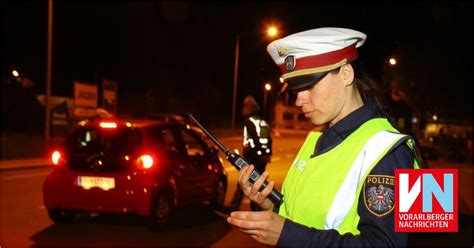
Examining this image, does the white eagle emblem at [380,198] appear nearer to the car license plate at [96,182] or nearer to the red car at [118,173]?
the red car at [118,173]

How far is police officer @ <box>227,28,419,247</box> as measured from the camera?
1.78 m

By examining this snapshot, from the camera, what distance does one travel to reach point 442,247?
24.0 ft

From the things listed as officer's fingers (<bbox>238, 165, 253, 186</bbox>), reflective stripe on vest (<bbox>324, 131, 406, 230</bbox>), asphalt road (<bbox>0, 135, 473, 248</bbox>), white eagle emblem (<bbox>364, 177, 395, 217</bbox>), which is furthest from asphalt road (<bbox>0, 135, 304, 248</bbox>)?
white eagle emblem (<bbox>364, 177, 395, 217</bbox>)

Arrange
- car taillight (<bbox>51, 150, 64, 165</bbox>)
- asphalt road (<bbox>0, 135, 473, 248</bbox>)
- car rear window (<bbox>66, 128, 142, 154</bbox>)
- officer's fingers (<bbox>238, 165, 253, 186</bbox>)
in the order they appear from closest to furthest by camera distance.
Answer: officer's fingers (<bbox>238, 165, 253, 186</bbox>) → asphalt road (<bbox>0, 135, 473, 248</bbox>) → car rear window (<bbox>66, 128, 142, 154</bbox>) → car taillight (<bbox>51, 150, 64, 165</bbox>)

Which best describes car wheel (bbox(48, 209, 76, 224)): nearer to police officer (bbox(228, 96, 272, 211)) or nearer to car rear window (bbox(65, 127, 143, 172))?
car rear window (bbox(65, 127, 143, 172))

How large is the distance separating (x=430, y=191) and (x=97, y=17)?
136 ft

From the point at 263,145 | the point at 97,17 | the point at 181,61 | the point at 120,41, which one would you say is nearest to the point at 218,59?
the point at 181,61

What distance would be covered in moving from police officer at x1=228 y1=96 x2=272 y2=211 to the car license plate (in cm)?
180

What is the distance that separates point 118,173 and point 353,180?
6.36 meters

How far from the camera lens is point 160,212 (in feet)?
26.4

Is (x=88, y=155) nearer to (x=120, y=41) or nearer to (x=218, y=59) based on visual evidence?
(x=120, y=41)

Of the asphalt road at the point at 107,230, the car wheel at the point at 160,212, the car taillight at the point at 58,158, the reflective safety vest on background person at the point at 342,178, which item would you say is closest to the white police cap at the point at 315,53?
the reflective safety vest on background person at the point at 342,178

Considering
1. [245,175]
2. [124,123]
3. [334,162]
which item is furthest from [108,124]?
[334,162]

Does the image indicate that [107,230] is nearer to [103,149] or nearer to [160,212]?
[160,212]
